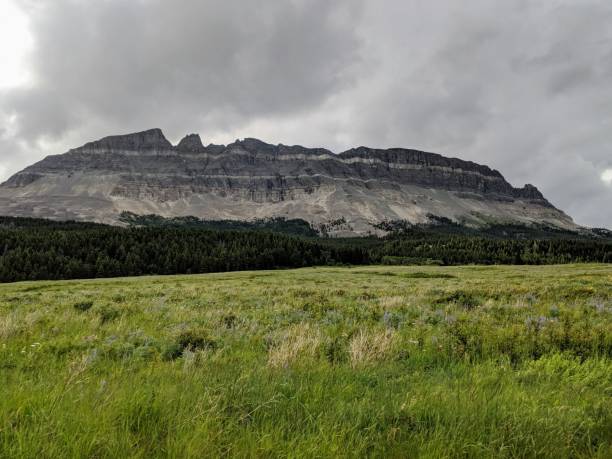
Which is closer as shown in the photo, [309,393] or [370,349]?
[309,393]

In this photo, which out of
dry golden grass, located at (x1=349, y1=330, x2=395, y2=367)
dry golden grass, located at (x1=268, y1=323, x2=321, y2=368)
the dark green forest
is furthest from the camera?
the dark green forest

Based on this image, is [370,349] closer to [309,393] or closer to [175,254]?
[309,393]

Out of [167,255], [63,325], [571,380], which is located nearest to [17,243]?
[167,255]

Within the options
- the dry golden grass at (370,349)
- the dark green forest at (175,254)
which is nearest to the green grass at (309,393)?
the dry golden grass at (370,349)

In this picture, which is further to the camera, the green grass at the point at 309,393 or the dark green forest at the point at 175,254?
the dark green forest at the point at 175,254

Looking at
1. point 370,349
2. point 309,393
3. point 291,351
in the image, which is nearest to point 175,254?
point 291,351

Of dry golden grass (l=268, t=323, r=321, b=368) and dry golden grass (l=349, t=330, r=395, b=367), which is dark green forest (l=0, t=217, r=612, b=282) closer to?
dry golden grass (l=268, t=323, r=321, b=368)

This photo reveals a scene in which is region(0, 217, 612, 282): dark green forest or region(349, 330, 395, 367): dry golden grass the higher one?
region(349, 330, 395, 367): dry golden grass

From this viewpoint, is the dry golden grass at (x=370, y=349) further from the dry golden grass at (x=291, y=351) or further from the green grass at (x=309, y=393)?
the dry golden grass at (x=291, y=351)

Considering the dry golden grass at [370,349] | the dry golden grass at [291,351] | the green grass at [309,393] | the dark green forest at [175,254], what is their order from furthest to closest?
1. the dark green forest at [175,254]
2. the dry golden grass at [370,349]
3. the dry golden grass at [291,351]
4. the green grass at [309,393]

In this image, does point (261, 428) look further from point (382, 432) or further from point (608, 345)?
point (608, 345)

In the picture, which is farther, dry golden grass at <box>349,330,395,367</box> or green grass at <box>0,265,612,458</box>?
dry golden grass at <box>349,330,395,367</box>

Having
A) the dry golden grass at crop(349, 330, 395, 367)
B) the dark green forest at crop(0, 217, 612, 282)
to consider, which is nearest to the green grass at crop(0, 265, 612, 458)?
the dry golden grass at crop(349, 330, 395, 367)

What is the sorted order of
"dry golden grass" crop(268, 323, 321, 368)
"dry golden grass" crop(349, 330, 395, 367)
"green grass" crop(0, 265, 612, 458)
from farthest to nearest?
"dry golden grass" crop(349, 330, 395, 367), "dry golden grass" crop(268, 323, 321, 368), "green grass" crop(0, 265, 612, 458)
